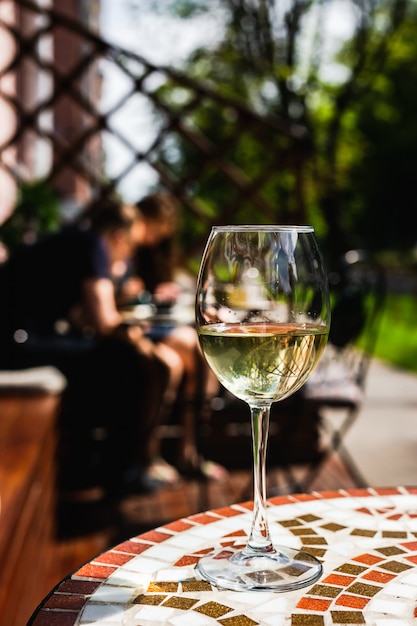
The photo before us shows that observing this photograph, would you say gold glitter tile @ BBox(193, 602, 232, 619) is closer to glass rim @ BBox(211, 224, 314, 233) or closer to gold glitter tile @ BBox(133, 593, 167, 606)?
gold glitter tile @ BBox(133, 593, 167, 606)

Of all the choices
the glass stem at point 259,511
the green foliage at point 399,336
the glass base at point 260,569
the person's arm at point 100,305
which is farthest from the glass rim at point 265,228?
the green foliage at point 399,336

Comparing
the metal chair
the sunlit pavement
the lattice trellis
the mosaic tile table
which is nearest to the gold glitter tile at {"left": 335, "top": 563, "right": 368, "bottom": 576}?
the mosaic tile table

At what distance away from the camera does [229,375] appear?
782 mm

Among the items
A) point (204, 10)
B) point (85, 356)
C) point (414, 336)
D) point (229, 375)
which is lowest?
point (414, 336)

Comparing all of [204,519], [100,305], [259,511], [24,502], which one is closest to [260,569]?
[259,511]

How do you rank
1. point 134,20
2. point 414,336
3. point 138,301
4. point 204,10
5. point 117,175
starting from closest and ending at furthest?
1. point 138,301
2. point 117,175
3. point 414,336
4. point 204,10
5. point 134,20

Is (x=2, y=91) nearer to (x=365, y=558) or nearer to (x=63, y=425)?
(x=63, y=425)

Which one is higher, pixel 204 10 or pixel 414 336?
pixel 204 10

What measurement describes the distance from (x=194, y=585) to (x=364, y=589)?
0.14 metres

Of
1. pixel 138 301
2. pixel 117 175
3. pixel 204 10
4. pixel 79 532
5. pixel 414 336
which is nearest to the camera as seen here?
pixel 79 532

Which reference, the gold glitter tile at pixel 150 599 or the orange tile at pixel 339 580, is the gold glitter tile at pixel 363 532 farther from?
the gold glitter tile at pixel 150 599

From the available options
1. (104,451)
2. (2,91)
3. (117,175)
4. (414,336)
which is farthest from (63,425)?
(414,336)

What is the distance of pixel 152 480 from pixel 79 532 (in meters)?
0.51

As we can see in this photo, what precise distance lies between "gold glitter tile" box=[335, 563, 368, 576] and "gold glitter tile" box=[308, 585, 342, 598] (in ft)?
0.13
